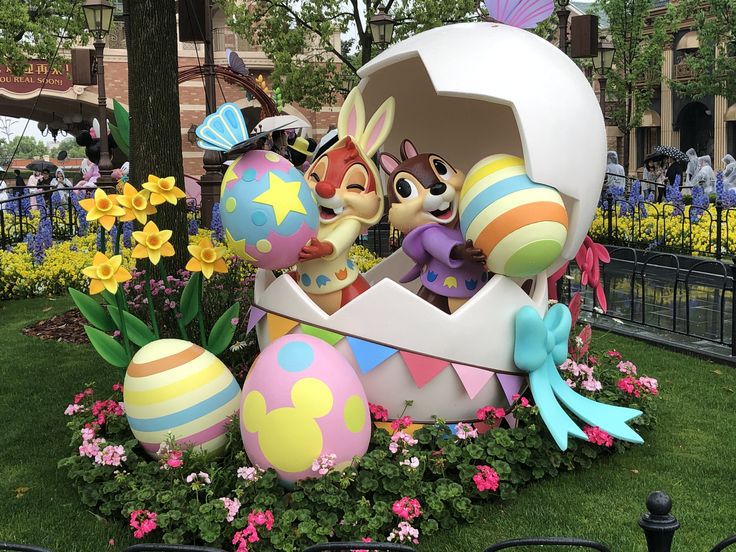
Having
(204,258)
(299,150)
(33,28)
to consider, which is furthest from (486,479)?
(33,28)

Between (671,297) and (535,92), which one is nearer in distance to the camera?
(535,92)

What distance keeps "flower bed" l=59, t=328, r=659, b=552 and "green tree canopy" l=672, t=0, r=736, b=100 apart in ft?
82.4

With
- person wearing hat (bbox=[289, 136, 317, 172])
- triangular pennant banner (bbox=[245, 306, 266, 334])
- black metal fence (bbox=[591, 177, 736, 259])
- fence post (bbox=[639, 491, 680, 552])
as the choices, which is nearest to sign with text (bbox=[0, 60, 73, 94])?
black metal fence (bbox=[591, 177, 736, 259])

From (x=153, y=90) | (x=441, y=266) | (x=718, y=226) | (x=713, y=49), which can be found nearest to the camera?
(x=441, y=266)

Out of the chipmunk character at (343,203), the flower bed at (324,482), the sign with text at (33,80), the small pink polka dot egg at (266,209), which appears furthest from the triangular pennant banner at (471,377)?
the sign with text at (33,80)

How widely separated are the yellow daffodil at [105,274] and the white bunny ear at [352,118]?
148cm

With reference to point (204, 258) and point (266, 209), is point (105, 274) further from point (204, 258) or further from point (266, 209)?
point (266, 209)

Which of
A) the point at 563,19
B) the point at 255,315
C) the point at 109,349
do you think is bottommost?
the point at 109,349

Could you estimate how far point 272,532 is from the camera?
3.33 metres

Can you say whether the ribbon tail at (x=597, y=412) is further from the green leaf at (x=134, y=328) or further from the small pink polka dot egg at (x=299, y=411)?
the green leaf at (x=134, y=328)

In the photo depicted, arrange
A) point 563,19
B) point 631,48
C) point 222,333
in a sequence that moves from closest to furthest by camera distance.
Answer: point 222,333, point 563,19, point 631,48

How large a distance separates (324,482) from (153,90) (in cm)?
360

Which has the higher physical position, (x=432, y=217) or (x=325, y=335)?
(x=432, y=217)

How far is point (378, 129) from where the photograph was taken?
4418mm
